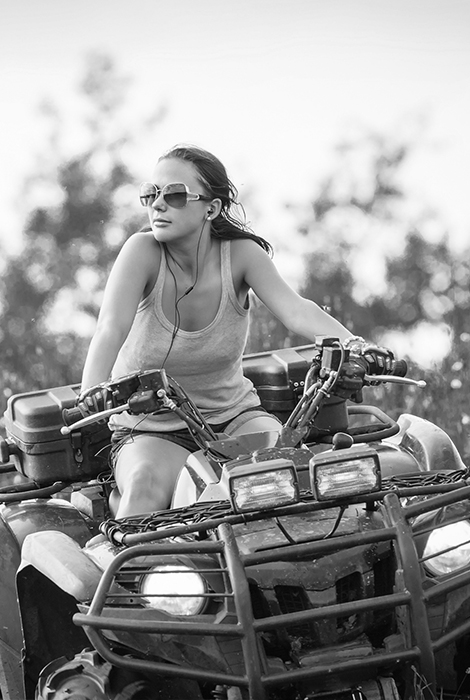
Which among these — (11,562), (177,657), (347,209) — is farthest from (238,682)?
(347,209)

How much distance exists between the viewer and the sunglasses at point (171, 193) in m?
4.17

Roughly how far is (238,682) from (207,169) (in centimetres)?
232

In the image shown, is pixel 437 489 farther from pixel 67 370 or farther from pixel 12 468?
pixel 67 370

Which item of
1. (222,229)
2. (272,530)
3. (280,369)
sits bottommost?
(272,530)

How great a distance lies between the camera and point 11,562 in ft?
12.9

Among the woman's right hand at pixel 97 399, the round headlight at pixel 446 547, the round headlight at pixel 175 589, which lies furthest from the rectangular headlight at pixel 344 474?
the woman's right hand at pixel 97 399

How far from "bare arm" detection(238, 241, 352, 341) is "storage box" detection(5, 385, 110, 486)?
0.92 m

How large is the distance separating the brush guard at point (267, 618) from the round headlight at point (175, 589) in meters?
0.10

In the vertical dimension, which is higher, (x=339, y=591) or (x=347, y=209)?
(x=347, y=209)

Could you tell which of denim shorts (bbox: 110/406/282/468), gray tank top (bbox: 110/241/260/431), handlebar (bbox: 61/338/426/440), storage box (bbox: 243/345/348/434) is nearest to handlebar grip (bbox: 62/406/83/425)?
handlebar (bbox: 61/338/426/440)

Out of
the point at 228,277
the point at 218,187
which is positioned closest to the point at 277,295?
the point at 228,277

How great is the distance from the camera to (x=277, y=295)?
458 cm

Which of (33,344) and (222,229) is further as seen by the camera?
(33,344)

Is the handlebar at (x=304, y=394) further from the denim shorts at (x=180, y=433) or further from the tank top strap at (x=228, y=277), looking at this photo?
the tank top strap at (x=228, y=277)
